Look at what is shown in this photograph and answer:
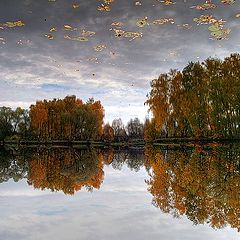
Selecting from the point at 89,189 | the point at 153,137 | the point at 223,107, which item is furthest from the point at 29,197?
the point at 153,137

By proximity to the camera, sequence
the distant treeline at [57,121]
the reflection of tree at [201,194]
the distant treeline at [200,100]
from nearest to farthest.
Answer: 1. the reflection of tree at [201,194]
2. the distant treeline at [200,100]
3. the distant treeline at [57,121]

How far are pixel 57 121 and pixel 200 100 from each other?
4450cm

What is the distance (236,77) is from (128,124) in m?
103

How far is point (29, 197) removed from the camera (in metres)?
10.0

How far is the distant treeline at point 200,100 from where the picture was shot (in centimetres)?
3638

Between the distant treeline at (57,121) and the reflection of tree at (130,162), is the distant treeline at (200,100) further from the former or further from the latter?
the distant treeline at (57,121)

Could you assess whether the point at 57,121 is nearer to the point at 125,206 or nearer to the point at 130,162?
the point at 130,162

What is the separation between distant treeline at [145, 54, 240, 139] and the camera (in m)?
36.4

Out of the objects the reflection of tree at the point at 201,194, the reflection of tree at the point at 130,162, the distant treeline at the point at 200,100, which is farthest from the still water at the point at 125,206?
the distant treeline at the point at 200,100

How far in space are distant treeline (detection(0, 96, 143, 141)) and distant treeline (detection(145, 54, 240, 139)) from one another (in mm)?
27145

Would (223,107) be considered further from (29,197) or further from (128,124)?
(128,124)

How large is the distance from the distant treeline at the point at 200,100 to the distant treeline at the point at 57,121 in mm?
27145

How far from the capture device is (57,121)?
→ 258ft

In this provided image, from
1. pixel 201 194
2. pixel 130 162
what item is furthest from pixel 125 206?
pixel 130 162
